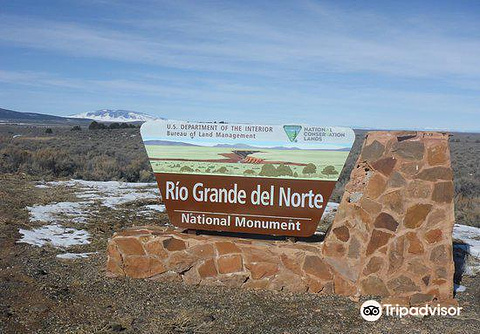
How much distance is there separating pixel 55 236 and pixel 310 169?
486cm

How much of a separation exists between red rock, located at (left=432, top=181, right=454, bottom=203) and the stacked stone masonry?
1 centimetres

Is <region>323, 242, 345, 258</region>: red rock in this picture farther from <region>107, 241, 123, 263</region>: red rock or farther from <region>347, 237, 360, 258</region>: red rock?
<region>107, 241, 123, 263</region>: red rock

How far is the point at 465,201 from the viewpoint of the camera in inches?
570

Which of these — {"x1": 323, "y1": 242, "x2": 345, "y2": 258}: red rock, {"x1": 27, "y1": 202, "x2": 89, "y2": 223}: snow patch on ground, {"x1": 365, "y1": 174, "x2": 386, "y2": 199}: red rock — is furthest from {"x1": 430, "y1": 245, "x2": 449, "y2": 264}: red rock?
{"x1": 27, "y1": 202, "x2": 89, "y2": 223}: snow patch on ground

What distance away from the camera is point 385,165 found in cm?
658

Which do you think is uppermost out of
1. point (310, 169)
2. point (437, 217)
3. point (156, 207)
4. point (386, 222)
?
point (310, 169)

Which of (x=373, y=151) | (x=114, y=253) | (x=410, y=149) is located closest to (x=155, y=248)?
(x=114, y=253)

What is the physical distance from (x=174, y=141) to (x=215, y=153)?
0.62 m

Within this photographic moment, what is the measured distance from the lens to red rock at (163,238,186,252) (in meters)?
7.06

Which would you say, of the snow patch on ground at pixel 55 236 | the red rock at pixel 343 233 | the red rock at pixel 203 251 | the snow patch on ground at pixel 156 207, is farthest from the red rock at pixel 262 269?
the snow patch on ground at pixel 156 207

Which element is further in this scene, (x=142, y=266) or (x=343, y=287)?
(x=142, y=266)

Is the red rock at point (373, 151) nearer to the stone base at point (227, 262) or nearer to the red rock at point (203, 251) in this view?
the stone base at point (227, 262)

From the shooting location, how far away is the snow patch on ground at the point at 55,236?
855cm

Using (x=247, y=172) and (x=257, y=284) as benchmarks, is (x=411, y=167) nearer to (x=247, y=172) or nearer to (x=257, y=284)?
(x=247, y=172)
